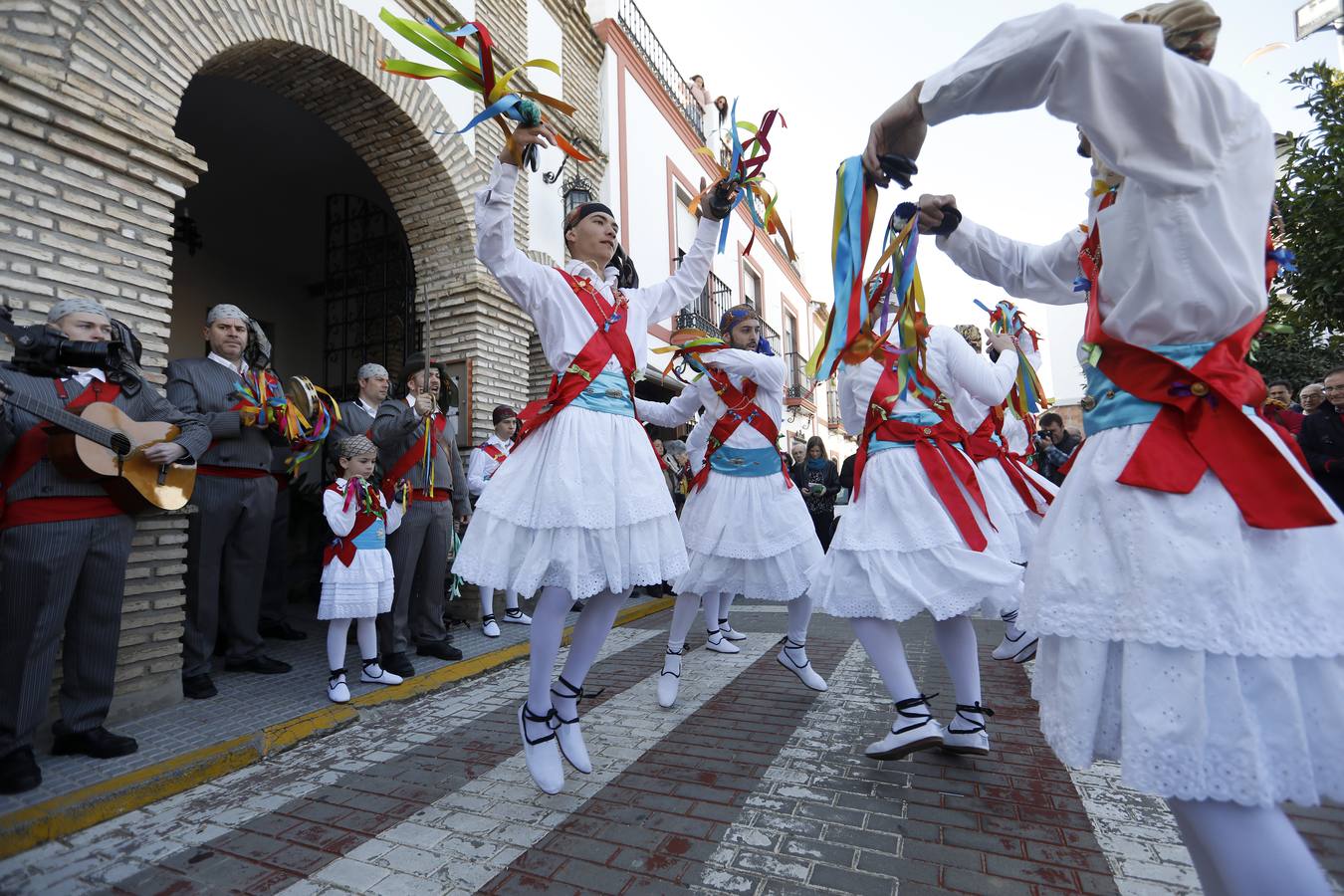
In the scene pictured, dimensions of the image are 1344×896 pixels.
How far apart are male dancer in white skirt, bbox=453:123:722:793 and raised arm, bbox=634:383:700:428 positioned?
1.10 metres

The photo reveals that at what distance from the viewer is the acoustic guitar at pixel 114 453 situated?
9.45 feet

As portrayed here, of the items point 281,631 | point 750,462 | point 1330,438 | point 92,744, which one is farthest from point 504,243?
point 1330,438

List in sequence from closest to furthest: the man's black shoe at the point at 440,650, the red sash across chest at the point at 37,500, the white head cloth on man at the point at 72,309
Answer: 1. the red sash across chest at the point at 37,500
2. the white head cloth on man at the point at 72,309
3. the man's black shoe at the point at 440,650

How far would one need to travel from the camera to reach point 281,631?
5.36 metres

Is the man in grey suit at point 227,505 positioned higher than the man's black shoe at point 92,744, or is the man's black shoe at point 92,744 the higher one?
the man in grey suit at point 227,505

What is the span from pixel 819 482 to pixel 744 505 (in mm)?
4928

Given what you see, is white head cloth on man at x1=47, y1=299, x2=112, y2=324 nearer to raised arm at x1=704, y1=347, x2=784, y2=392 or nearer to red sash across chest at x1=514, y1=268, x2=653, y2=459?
red sash across chest at x1=514, y1=268, x2=653, y2=459

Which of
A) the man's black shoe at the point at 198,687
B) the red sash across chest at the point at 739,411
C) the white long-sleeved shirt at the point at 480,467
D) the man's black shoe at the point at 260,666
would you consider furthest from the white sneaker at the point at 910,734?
the white long-sleeved shirt at the point at 480,467

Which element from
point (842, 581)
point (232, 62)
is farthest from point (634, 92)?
point (842, 581)

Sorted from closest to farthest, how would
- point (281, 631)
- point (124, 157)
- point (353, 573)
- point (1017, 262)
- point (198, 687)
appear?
point (1017, 262), point (124, 157), point (198, 687), point (353, 573), point (281, 631)

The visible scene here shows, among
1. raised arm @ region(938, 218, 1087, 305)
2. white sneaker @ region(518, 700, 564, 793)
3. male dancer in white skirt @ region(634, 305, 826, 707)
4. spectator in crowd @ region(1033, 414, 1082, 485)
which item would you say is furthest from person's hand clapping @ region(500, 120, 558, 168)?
spectator in crowd @ region(1033, 414, 1082, 485)

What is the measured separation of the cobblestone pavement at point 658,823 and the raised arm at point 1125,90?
178 centimetres

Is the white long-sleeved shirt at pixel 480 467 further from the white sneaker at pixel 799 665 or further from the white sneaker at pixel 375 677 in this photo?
the white sneaker at pixel 799 665

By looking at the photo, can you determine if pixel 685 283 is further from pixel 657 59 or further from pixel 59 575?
pixel 657 59
